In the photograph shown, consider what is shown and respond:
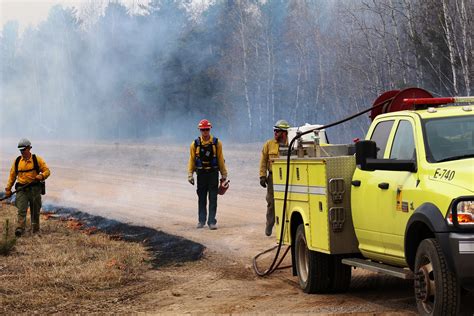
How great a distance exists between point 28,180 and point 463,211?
40.1 feet

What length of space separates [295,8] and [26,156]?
128 feet

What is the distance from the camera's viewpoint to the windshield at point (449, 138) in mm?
8273

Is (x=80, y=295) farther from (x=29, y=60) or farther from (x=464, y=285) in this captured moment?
(x=29, y=60)

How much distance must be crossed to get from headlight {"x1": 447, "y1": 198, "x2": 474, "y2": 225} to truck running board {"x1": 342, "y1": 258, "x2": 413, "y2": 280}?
106cm

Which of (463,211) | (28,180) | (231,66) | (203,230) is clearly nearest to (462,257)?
(463,211)

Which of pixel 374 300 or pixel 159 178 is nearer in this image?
pixel 374 300

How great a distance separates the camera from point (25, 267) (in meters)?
13.5

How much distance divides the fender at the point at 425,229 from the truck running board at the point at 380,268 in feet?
0.36

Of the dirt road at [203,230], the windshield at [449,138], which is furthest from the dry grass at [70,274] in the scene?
the windshield at [449,138]

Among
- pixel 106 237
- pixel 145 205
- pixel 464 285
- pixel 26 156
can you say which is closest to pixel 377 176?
pixel 464 285

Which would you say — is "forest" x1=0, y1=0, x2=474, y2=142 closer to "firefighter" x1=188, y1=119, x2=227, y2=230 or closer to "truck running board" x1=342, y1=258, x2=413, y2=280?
"firefighter" x1=188, y1=119, x2=227, y2=230

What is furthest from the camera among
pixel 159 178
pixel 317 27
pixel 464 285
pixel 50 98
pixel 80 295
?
pixel 50 98

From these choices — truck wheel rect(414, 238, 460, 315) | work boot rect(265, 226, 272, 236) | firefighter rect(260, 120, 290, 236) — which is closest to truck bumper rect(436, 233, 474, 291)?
truck wheel rect(414, 238, 460, 315)

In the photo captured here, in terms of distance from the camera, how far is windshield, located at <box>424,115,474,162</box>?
8.27m
